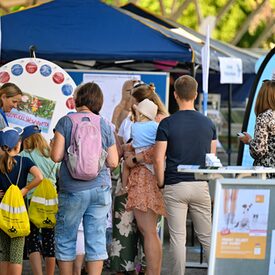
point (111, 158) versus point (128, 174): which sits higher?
point (111, 158)

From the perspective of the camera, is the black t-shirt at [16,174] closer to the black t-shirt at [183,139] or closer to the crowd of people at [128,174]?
the crowd of people at [128,174]

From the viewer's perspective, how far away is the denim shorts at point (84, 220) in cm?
760

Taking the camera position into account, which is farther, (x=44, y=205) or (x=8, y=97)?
(x=8, y=97)

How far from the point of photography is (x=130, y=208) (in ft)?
27.7

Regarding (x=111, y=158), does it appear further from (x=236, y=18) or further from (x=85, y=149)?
(x=236, y=18)

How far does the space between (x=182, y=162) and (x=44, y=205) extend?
125 centimetres

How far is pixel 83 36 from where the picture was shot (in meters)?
11.7

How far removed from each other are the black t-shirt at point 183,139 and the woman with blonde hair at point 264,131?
13.5 inches

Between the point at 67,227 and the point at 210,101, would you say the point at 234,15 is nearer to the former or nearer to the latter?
the point at 210,101

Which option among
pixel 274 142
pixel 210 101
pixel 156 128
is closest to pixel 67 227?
pixel 156 128

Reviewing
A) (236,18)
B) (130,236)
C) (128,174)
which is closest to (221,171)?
(128,174)

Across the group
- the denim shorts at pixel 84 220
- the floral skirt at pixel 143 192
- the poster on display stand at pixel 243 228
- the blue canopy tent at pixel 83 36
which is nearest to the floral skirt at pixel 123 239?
the floral skirt at pixel 143 192

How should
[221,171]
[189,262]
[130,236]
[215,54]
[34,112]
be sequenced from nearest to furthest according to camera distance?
[221,171] < [130,236] < [34,112] < [189,262] < [215,54]

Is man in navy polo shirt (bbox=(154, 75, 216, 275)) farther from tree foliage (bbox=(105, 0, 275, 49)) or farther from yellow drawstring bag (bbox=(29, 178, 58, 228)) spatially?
tree foliage (bbox=(105, 0, 275, 49))
